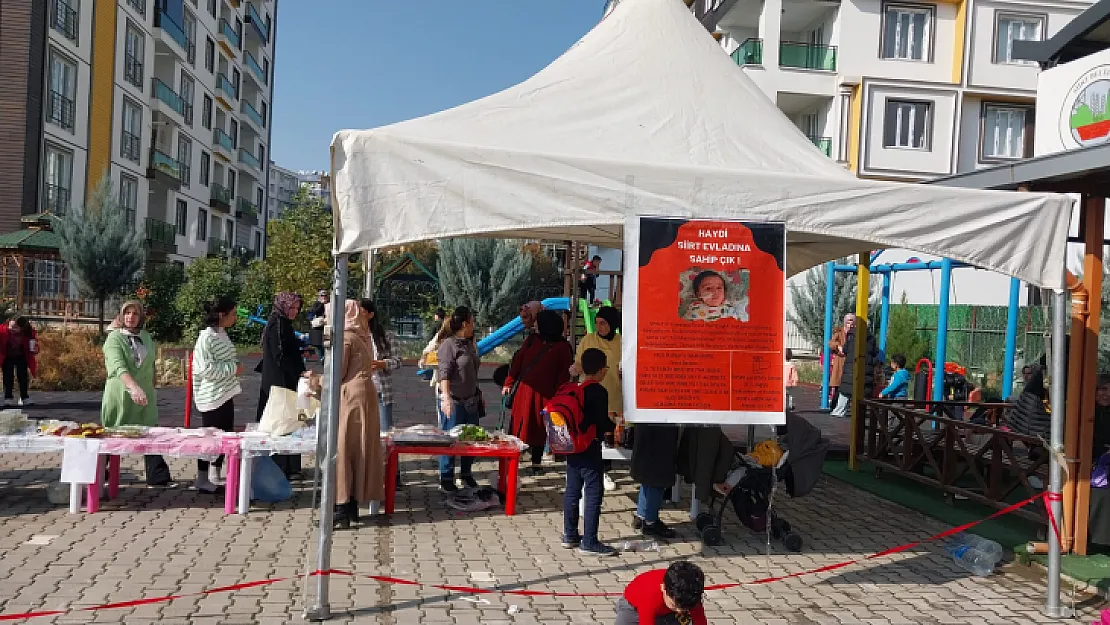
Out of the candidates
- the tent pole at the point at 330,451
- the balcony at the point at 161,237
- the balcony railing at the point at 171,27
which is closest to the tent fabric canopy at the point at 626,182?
the tent pole at the point at 330,451

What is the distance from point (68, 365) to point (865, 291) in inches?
560

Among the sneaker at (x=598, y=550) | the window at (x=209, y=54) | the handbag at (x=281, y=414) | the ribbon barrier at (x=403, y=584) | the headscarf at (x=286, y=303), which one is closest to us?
the ribbon barrier at (x=403, y=584)

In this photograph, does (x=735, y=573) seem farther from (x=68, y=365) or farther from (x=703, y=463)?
(x=68, y=365)

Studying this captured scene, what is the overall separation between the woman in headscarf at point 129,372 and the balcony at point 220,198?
1659 inches

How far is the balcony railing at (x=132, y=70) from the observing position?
110 ft

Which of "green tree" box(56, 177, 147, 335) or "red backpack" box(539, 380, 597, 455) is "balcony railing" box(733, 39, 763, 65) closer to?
"green tree" box(56, 177, 147, 335)

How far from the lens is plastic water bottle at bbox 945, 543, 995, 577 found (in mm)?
6473

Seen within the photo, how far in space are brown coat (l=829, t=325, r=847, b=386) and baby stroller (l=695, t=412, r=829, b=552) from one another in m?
8.71

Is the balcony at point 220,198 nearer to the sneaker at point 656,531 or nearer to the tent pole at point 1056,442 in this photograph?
the sneaker at point 656,531

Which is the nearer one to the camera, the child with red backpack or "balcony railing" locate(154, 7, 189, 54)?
the child with red backpack

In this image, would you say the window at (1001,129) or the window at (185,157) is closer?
the window at (1001,129)

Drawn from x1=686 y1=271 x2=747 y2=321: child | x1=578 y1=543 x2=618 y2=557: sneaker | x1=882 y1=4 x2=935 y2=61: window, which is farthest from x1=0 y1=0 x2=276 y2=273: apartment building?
x1=882 y1=4 x2=935 y2=61: window

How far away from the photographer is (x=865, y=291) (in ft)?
34.2

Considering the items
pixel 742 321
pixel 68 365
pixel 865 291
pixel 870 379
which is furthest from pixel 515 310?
pixel 742 321
